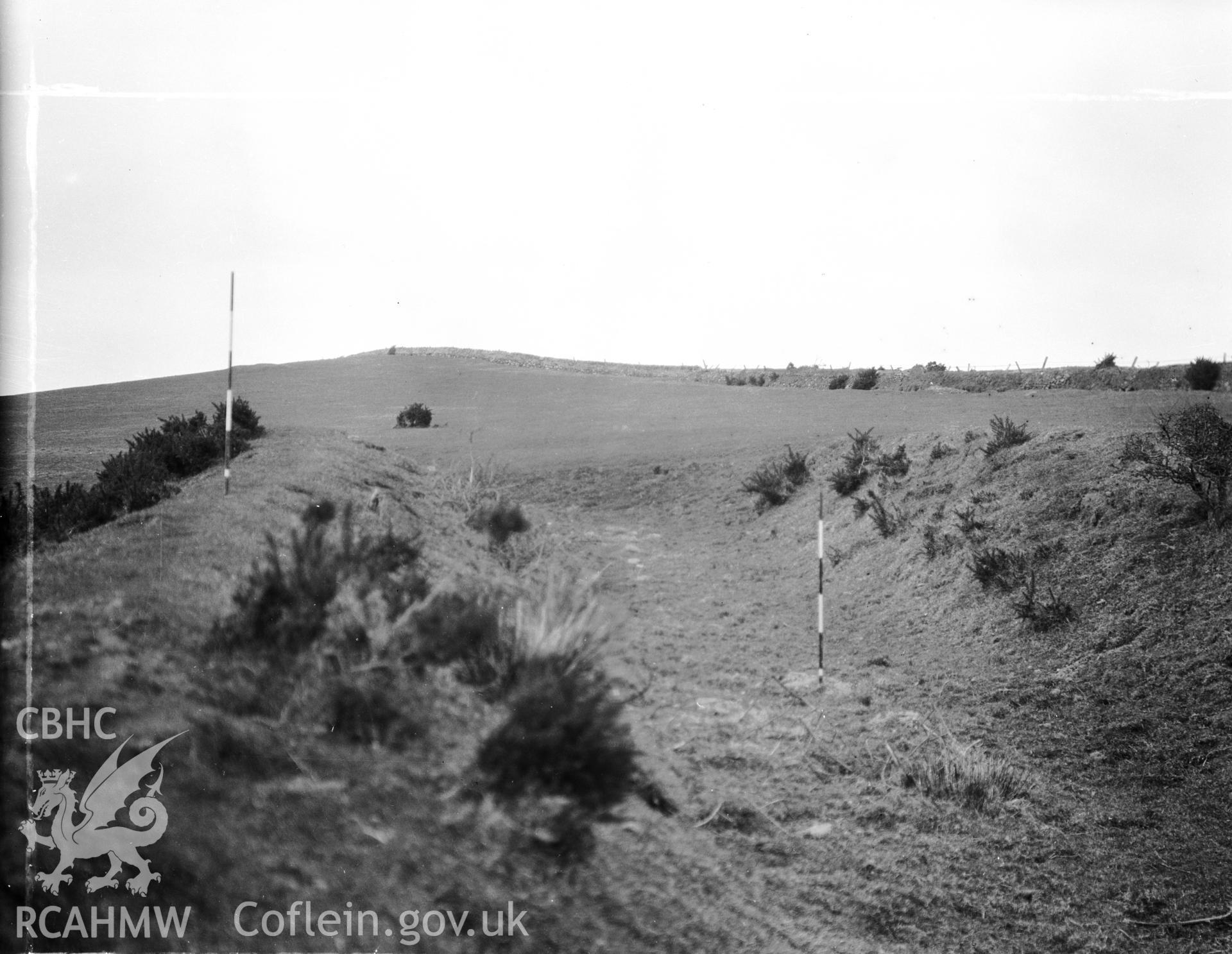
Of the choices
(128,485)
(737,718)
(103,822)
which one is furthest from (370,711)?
(128,485)

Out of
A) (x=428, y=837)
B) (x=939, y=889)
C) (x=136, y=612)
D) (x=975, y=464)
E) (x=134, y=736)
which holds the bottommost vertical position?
(x=939, y=889)

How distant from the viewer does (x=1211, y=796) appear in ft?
18.2

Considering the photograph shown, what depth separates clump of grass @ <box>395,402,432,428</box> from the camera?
16.1m

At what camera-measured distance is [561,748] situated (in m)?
3.88

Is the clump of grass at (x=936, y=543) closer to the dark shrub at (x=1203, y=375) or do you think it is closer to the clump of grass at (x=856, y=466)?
the clump of grass at (x=856, y=466)

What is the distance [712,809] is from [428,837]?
6.77 ft

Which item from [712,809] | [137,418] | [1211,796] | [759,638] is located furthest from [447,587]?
[137,418]

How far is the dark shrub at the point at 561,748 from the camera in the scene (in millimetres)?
3770

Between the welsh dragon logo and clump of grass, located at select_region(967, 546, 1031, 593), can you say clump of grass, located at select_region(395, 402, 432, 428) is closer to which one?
clump of grass, located at select_region(967, 546, 1031, 593)

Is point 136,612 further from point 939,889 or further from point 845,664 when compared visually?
point 845,664

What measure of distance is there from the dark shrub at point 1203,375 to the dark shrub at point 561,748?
27986mm

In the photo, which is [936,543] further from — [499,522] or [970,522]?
[499,522]

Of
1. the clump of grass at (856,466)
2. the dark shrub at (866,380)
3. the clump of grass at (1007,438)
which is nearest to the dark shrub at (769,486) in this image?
the clump of grass at (856,466)

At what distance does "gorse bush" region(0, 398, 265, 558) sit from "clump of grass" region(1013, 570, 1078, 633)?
8467mm
